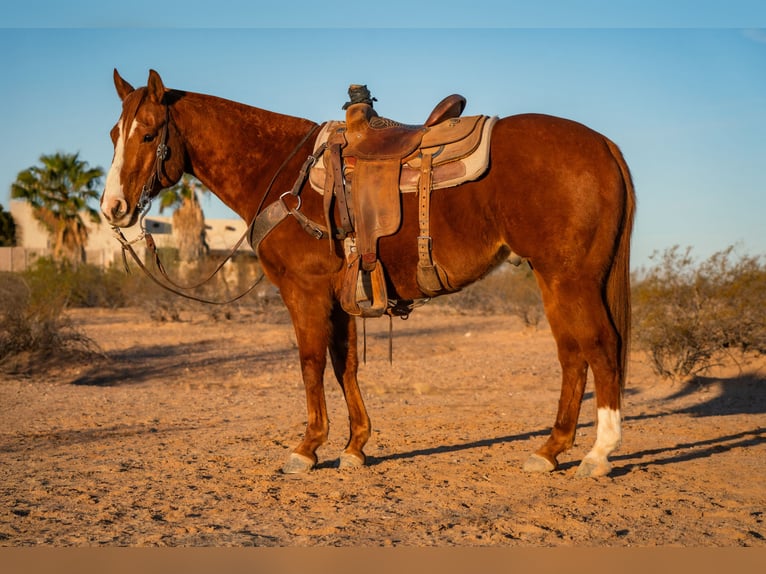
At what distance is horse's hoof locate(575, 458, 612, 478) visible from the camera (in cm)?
543

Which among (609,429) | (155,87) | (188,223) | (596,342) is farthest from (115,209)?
(188,223)

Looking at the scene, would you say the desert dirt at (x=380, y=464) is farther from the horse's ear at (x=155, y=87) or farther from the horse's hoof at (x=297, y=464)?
the horse's ear at (x=155, y=87)

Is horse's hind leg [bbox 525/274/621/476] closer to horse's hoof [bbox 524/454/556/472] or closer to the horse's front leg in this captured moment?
horse's hoof [bbox 524/454/556/472]

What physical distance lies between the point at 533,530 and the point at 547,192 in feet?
6.99

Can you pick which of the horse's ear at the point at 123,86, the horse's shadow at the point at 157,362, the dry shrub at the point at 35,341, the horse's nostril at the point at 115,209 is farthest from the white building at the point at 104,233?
the horse's nostril at the point at 115,209

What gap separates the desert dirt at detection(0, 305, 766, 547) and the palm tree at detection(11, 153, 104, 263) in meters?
23.6

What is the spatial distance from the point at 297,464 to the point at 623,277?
2.56 m

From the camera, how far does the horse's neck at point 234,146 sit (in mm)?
6133

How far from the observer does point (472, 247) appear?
5.46m

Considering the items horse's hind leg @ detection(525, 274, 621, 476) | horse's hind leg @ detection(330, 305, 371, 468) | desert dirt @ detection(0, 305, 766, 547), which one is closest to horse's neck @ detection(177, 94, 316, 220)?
horse's hind leg @ detection(330, 305, 371, 468)

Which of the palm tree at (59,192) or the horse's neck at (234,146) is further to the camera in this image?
the palm tree at (59,192)

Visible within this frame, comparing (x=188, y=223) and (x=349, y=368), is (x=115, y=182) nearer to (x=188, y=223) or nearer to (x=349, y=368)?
(x=349, y=368)

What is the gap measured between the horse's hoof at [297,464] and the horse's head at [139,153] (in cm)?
207

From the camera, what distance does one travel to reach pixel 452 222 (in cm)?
542
